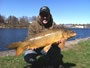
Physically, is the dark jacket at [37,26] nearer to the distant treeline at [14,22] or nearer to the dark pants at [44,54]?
the dark pants at [44,54]

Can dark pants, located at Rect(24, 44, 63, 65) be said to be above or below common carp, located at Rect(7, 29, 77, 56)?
below

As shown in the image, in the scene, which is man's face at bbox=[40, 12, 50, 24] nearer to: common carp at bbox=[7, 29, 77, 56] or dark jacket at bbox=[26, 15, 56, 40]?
dark jacket at bbox=[26, 15, 56, 40]

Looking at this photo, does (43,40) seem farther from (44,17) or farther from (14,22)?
(14,22)

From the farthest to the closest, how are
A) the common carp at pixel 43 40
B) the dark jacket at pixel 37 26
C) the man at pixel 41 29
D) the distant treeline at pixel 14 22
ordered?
the distant treeline at pixel 14 22 < the dark jacket at pixel 37 26 < the man at pixel 41 29 < the common carp at pixel 43 40

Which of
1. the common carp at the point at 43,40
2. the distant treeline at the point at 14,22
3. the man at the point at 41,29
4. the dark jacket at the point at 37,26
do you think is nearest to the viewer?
the common carp at the point at 43,40

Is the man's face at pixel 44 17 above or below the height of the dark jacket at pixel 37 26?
above

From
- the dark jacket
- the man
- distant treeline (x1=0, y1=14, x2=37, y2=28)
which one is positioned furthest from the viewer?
distant treeline (x1=0, y1=14, x2=37, y2=28)

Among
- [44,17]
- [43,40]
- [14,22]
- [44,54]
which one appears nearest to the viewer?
[43,40]

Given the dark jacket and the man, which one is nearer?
the man

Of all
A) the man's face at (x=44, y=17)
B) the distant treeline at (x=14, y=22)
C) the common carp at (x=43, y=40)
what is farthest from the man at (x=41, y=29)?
the distant treeline at (x=14, y=22)

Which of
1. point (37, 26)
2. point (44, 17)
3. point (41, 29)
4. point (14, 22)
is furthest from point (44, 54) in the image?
point (14, 22)

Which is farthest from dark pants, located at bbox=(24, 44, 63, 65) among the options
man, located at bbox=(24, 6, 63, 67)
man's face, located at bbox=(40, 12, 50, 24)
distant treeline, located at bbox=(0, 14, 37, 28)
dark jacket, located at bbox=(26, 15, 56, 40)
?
distant treeline, located at bbox=(0, 14, 37, 28)

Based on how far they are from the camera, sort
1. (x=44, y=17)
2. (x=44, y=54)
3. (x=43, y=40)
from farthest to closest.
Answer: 1. (x=44, y=54)
2. (x=44, y=17)
3. (x=43, y=40)

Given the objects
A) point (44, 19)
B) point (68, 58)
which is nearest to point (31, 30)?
point (44, 19)
